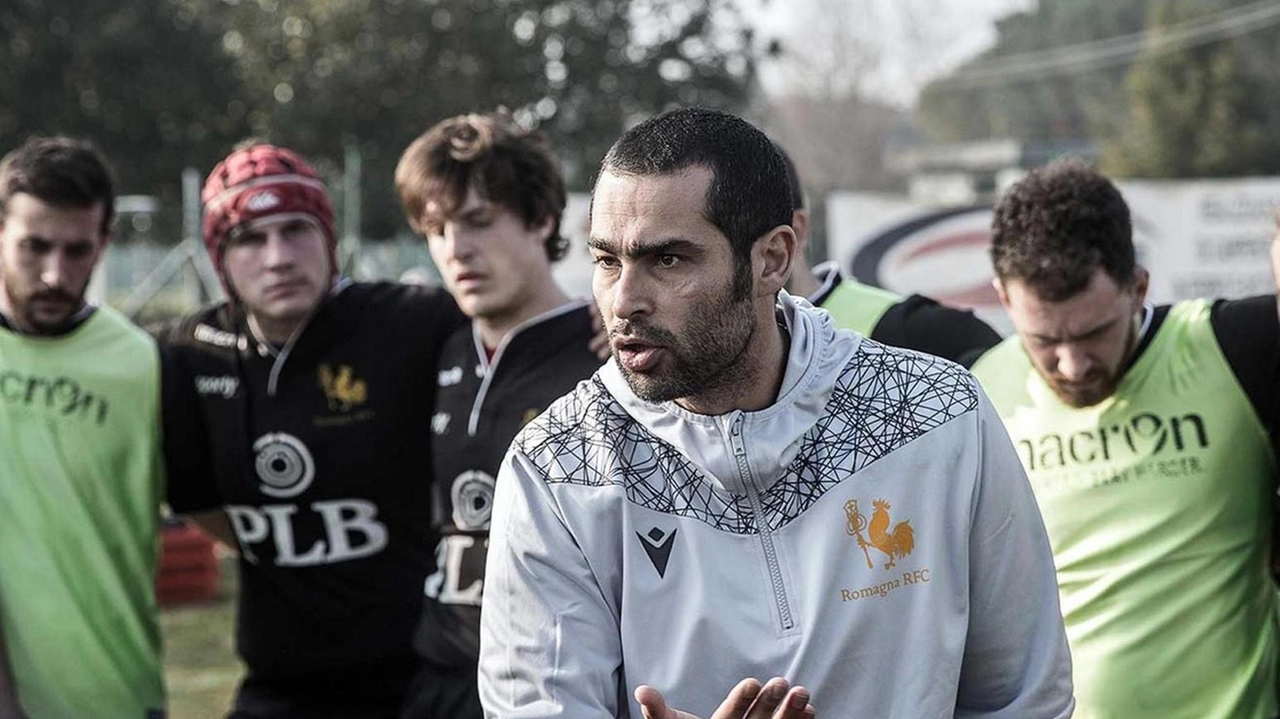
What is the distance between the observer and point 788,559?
106 inches

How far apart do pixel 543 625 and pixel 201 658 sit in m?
7.35

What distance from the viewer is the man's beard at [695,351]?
2697 millimetres

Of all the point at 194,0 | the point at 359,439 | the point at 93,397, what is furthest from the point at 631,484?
the point at 194,0

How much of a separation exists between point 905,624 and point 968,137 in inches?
→ 2494

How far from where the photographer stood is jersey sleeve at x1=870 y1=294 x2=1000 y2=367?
4.17m

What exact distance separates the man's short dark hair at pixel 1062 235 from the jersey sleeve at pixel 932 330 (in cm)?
19

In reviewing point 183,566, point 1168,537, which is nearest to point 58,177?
point 1168,537

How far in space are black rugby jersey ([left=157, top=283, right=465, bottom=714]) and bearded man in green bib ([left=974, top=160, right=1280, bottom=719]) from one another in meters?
1.78

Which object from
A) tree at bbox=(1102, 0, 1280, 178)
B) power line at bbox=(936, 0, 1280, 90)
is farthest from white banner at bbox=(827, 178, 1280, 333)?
power line at bbox=(936, 0, 1280, 90)

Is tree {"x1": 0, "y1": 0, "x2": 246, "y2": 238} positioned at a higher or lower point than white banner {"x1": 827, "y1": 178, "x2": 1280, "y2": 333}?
higher

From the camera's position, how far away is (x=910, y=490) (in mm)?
2744

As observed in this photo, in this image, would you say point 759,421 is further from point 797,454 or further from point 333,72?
point 333,72

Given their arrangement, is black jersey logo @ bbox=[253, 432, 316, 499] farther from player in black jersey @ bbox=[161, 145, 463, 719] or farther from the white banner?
the white banner

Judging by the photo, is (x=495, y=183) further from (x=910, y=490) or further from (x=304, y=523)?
(x=910, y=490)
